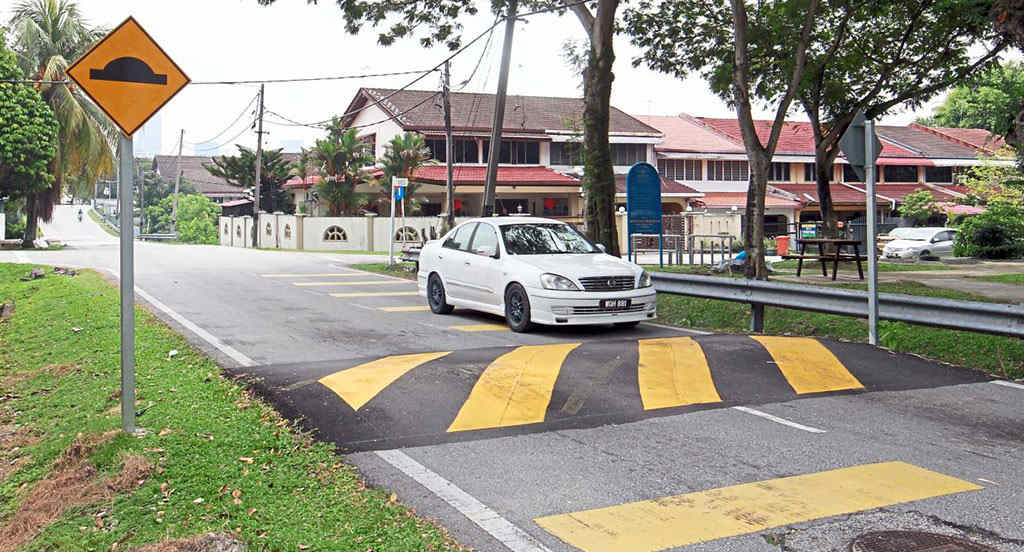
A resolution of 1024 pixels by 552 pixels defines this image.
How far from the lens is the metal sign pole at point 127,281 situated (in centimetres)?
586

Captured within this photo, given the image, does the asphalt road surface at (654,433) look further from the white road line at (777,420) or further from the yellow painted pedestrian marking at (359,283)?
the yellow painted pedestrian marking at (359,283)

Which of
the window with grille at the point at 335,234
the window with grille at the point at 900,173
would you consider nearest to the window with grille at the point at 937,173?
the window with grille at the point at 900,173

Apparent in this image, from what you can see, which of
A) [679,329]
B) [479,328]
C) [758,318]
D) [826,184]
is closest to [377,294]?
[479,328]

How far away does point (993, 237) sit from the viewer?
29.3 meters

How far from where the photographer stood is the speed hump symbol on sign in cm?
586

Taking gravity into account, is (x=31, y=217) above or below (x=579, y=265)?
above

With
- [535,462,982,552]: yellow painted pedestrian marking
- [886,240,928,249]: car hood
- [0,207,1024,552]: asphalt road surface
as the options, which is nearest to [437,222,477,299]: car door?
[0,207,1024,552]: asphalt road surface

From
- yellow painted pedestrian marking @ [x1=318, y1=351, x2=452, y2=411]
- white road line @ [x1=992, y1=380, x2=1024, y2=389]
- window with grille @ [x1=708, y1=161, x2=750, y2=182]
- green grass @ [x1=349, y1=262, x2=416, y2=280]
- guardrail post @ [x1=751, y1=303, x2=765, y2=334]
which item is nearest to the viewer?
yellow painted pedestrian marking @ [x1=318, y1=351, x2=452, y2=411]

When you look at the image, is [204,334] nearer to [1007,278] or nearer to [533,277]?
[533,277]

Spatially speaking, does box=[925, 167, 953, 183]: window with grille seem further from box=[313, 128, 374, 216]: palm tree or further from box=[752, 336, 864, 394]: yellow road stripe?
box=[752, 336, 864, 394]: yellow road stripe

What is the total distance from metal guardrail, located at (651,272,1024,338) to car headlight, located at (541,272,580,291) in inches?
87.4

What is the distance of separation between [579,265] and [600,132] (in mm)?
6999

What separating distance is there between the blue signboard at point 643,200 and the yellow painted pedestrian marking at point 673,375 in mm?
7987

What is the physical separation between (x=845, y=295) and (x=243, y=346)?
23.0ft
